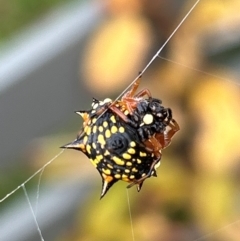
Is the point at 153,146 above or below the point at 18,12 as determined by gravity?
below

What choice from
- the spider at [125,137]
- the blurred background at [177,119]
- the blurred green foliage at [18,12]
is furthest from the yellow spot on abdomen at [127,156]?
the blurred green foliage at [18,12]

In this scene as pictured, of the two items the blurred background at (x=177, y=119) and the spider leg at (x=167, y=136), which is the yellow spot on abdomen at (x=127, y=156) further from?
the blurred background at (x=177, y=119)

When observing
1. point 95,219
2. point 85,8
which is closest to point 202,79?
point 95,219

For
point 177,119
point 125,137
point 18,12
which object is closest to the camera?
point 125,137

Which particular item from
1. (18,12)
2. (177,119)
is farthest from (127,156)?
(18,12)

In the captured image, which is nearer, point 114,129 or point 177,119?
point 114,129

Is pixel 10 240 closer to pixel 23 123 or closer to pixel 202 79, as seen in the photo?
pixel 23 123

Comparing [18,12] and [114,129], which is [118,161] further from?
[18,12]

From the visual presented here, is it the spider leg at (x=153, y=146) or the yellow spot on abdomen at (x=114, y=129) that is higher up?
the yellow spot on abdomen at (x=114, y=129)

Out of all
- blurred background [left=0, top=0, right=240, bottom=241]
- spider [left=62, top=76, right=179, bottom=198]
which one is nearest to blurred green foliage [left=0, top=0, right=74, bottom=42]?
blurred background [left=0, top=0, right=240, bottom=241]
